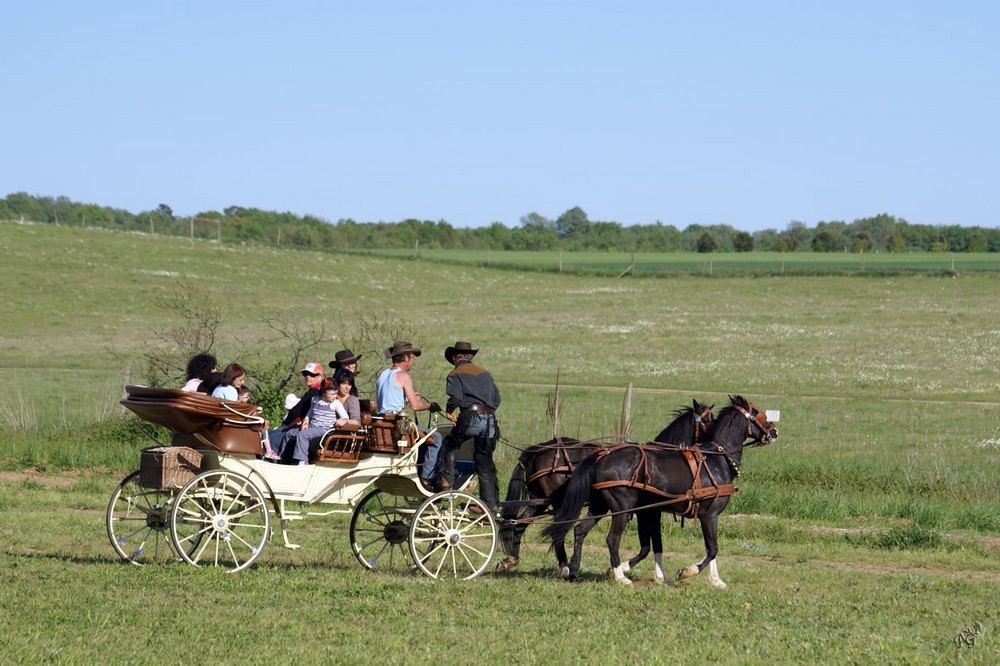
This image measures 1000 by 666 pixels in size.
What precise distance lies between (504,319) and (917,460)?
38.1 meters

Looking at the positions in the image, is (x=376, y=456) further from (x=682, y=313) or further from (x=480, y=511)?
(x=682, y=313)

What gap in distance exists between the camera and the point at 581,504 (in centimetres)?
1155

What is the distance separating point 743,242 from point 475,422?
4690 inches

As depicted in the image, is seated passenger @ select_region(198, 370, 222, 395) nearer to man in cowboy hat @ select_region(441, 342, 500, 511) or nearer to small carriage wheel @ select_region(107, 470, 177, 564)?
small carriage wheel @ select_region(107, 470, 177, 564)

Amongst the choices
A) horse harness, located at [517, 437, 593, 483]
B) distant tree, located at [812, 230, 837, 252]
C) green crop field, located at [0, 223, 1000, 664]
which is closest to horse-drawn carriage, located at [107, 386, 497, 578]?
green crop field, located at [0, 223, 1000, 664]

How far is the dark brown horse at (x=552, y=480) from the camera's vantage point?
1213cm

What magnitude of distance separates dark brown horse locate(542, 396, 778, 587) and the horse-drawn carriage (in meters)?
0.80

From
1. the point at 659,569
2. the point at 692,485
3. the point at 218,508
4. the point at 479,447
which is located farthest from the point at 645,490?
the point at 218,508

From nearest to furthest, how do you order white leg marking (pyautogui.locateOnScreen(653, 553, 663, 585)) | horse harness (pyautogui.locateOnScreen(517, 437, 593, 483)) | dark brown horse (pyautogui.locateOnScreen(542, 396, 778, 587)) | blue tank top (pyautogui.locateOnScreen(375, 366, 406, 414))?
dark brown horse (pyautogui.locateOnScreen(542, 396, 778, 587)) < white leg marking (pyautogui.locateOnScreen(653, 553, 663, 585)) < blue tank top (pyautogui.locateOnScreen(375, 366, 406, 414)) < horse harness (pyautogui.locateOnScreen(517, 437, 593, 483))

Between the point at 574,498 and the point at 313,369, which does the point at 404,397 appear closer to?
the point at 313,369

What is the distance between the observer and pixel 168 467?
11.3 m

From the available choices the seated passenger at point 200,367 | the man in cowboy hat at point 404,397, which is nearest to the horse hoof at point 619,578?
the man in cowboy hat at point 404,397

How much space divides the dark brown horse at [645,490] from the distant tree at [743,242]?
118125 millimetres

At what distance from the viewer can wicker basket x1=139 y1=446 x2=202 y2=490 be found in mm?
11271
